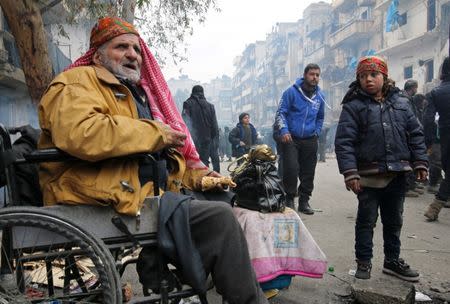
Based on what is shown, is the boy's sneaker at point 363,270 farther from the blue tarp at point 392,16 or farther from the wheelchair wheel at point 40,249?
the blue tarp at point 392,16

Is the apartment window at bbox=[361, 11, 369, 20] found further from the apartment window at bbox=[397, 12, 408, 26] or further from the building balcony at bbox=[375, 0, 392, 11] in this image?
the apartment window at bbox=[397, 12, 408, 26]

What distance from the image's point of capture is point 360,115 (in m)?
3.10

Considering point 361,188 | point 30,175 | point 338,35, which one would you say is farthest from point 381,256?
point 338,35

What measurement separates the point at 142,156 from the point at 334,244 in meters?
2.91

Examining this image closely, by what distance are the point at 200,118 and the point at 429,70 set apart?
885 inches

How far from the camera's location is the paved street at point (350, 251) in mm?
2984

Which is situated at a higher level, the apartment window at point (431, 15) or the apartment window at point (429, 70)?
the apartment window at point (431, 15)

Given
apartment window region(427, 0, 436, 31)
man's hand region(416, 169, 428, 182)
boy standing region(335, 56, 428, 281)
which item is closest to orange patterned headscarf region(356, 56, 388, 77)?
boy standing region(335, 56, 428, 281)

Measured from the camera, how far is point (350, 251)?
3.94 m

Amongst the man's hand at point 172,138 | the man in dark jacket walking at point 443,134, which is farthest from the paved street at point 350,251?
the man's hand at point 172,138

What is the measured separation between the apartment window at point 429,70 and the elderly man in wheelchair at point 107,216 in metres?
27.3

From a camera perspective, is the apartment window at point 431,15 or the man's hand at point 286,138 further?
the apartment window at point 431,15

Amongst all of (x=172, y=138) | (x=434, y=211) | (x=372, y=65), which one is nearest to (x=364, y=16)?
(x=434, y=211)

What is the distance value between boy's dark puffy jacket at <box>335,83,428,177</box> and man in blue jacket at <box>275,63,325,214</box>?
224cm
